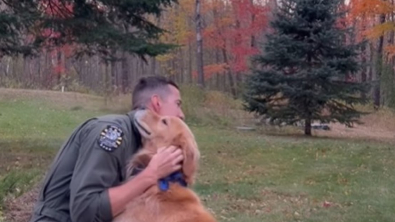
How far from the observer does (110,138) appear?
11.3ft

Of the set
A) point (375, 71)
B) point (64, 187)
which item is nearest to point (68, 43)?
point (64, 187)

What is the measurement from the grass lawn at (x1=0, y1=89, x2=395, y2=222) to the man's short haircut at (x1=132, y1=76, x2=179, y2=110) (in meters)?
4.13

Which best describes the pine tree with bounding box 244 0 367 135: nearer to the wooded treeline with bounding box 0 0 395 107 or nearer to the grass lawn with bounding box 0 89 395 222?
the grass lawn with bounding box 0 89 395 222

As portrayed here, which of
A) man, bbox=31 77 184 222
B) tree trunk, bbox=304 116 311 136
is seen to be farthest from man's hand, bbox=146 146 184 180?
tree trunk, bbox=304 116 311 136

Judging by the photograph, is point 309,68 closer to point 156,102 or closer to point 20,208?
point 20,208

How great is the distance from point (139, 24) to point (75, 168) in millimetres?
12603

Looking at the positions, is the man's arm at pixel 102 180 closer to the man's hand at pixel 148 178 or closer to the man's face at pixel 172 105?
the man's hand at pixel 148 178

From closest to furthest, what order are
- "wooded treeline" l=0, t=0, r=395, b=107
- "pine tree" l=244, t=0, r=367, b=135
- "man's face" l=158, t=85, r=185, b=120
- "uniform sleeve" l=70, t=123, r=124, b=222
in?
"uniform sleeve" l=70, t=123, r=124, b=222 → "man's face" l=158, t=85, r=185, b=120 → "pine tree" l=244, t=0, r=367, b=135 → "wooded treeline" l=0, t=0, r=395, b=107

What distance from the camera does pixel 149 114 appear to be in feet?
11.7

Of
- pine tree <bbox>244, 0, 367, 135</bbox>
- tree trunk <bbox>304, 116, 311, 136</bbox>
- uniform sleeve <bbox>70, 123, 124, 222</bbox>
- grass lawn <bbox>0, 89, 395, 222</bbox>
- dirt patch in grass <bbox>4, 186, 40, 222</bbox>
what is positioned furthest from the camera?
tree trunk <bbox>304, 116, 311, 136</bbox>

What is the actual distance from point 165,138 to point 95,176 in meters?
0.35

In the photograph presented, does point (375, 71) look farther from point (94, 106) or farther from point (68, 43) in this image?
point (68, 43)

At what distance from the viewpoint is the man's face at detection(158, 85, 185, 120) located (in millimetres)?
3707

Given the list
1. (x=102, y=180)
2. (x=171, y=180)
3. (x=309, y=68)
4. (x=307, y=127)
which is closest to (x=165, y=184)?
Answer: (x=171, y=180)
